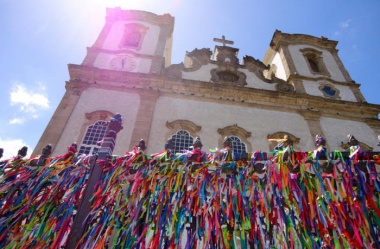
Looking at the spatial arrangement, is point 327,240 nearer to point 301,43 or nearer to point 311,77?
point 311,77

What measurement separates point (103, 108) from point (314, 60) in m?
14.7

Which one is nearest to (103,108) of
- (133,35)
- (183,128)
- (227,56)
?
(183,128)

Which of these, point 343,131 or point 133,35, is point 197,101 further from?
point 133,35

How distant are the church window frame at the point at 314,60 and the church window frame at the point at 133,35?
433 inches

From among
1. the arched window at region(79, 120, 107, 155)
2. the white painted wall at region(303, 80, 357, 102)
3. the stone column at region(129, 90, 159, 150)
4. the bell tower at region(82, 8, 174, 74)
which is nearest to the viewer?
the arched window at region(79, 120, 107, 155)

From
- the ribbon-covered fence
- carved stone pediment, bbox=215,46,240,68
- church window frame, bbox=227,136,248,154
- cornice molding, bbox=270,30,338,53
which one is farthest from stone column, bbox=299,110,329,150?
the ribbon-covered fence

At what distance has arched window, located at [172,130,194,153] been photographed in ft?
34.6

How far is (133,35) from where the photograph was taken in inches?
651

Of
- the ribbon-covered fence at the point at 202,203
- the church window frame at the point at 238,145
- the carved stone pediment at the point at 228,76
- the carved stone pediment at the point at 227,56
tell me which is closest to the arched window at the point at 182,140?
the church window frame at the point at 238,145

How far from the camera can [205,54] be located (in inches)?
632

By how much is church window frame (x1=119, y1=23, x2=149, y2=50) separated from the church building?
0.21 feet

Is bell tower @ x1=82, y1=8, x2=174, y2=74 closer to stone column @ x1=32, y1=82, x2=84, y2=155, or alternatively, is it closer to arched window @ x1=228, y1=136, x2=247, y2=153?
stone column @ x1=32, y1=82, x2=84, y2=155

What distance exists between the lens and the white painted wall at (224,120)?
A: 36.4 ft

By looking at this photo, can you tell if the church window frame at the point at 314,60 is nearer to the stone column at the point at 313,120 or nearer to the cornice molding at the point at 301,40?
the cornice molding at the point at 301,40
